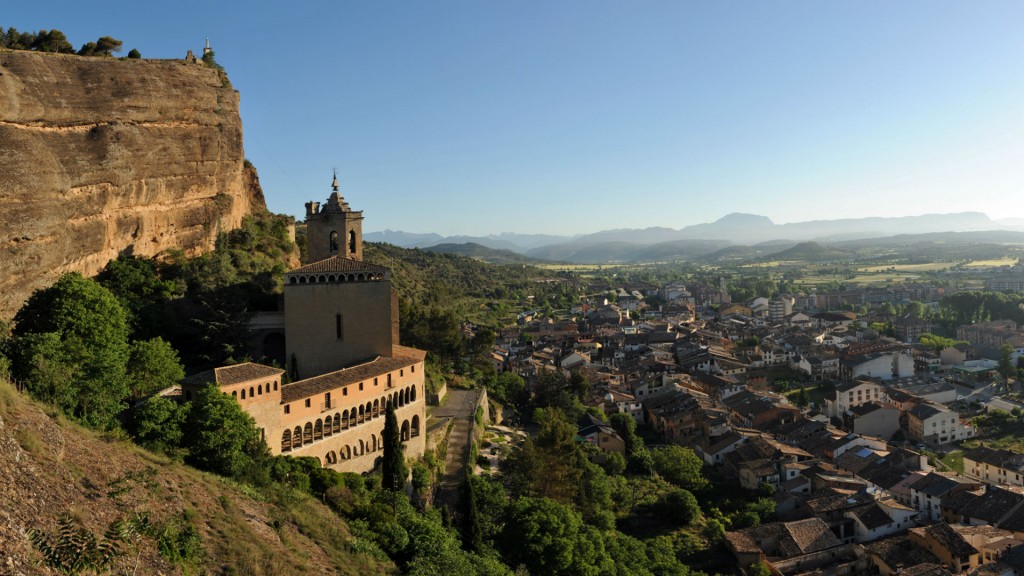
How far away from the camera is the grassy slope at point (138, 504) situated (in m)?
9.34

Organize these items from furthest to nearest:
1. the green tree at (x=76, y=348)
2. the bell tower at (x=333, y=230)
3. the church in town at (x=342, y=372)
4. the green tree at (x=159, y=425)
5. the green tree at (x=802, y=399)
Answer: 1. the green tree at (x=802, y=399)
2. the bell tower at (x=333, y=230)
3. the church in town at (x=342, y=372)
4. the green tree at (x=159, y=425)
5. the green tree at (x=76, y=348)

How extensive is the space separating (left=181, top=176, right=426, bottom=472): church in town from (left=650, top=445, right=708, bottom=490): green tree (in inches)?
558

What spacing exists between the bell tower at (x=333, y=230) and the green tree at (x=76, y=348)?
33.1ft

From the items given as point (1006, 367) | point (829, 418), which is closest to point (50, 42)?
point (829, 418)

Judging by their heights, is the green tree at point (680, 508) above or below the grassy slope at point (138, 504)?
below

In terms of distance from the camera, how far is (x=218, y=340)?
Result: 80.1 ft

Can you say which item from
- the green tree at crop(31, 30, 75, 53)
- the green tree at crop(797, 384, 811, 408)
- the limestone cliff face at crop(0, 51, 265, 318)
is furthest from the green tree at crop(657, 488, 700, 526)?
the green tree at crop(31, 30, 75, 53)

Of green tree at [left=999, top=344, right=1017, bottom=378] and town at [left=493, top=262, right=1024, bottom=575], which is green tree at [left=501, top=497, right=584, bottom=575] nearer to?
town at [left=493, top=262, right=1024, bottom=575]

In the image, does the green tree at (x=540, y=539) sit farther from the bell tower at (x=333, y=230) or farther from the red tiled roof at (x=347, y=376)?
the bell tower at (x=333, y=230)

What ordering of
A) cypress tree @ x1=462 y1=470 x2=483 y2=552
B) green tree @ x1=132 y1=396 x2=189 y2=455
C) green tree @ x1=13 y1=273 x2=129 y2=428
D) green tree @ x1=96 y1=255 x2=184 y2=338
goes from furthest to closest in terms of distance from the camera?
green tree @ x1=96 y1=255 x2=184 y2=338, cypress tree @ x1=462 y1=470 x2=483 y2=552, green tree @ x1=132 y1=396 x2=189 y2=455, green tree @ x1=13 y1=273 x2=129 y2=428

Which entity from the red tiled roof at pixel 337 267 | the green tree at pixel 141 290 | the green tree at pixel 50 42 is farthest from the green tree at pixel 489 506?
the green tree at pixel 50 42

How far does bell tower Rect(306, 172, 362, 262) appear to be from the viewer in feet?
99.9

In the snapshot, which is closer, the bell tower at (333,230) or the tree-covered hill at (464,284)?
the bell tower at (333,230)

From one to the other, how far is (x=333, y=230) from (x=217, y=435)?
16039mm
